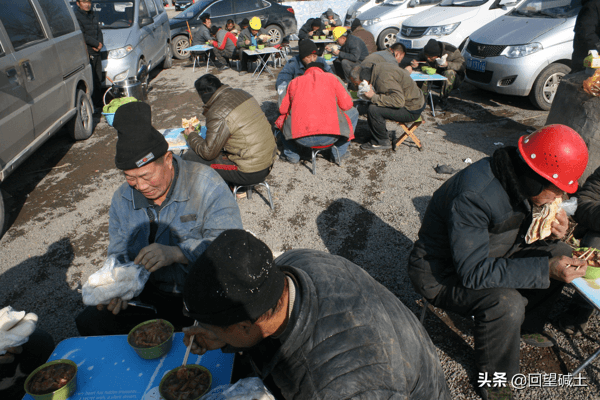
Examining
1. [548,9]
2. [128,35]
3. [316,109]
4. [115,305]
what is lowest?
[115,305]

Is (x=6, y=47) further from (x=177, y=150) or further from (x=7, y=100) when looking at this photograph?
(x=177, y=150)

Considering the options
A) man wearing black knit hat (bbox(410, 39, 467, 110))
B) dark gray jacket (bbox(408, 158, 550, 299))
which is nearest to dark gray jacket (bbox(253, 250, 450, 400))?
dark gray jacket (bbox(408, 158, 550, 299))

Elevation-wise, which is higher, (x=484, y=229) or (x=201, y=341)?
(x=484, y=229)

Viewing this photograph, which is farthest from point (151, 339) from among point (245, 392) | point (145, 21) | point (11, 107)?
point (145, 21)

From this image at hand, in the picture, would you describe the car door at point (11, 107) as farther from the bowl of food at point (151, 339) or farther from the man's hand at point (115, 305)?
the bowl of food at point (151, 339)

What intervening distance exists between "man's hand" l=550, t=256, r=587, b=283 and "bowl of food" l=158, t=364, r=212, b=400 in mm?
1972

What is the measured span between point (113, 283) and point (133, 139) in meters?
0.83

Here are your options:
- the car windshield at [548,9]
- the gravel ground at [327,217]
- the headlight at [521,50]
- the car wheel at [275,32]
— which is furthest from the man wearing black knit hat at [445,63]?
the car wheel at [275,32]

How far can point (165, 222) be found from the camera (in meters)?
2.38

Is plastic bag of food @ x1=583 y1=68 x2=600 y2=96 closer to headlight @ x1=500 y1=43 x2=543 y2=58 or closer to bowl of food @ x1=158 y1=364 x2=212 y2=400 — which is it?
headlight @ x1=500 y1=43 x2=543 y2=58

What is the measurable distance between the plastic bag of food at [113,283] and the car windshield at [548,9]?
27.0 ft

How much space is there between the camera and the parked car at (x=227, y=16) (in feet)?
43.4

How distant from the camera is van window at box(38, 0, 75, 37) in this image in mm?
5512

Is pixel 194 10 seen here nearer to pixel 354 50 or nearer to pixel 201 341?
pixel 354 50
